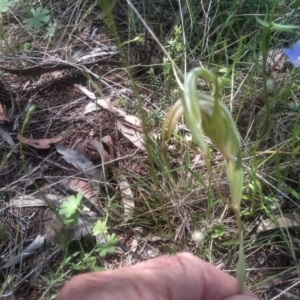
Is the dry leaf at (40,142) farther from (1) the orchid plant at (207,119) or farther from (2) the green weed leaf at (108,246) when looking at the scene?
(1) the orchid plant at (207,119)

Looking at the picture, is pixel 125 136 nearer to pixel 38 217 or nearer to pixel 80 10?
pixel 38 217

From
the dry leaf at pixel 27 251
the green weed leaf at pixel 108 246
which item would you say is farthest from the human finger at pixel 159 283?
the dry leaf at pixel 27 251

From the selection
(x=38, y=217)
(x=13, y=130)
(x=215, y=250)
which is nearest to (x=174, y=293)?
(x=215, y=250)

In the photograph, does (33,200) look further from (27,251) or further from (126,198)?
(126,198)

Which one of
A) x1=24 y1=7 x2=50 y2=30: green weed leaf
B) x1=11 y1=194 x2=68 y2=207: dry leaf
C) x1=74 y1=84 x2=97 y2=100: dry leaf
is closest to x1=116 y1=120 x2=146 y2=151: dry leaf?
x1=74 y1=84 x2=97 y2=100: dry leaf

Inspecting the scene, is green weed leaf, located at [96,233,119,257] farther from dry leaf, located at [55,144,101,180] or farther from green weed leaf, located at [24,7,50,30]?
green weed leaf, located at [24,7,50,30]

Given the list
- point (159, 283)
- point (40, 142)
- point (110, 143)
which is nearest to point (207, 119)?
point (159, 283)
